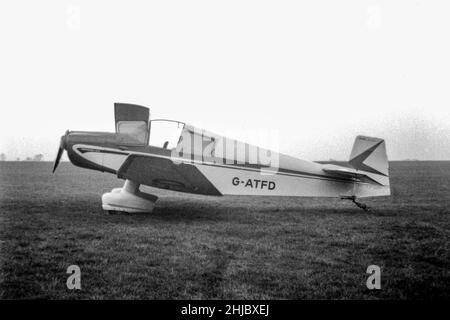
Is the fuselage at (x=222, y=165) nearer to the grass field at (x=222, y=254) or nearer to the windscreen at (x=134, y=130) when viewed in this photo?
the windscreen at (x=134, y=130)

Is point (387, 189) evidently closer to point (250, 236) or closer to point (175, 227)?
point (250, 236)

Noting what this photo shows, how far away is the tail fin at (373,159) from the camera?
7902mm

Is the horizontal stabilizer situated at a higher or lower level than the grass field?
higher

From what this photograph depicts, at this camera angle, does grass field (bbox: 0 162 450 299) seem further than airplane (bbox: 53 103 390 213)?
No

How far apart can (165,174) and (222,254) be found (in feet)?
9.89

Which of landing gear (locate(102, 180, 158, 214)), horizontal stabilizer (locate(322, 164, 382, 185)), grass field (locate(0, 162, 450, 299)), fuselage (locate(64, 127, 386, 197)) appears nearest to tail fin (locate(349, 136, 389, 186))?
horizontal stabilizer (locate(322, 164, 382, 185))

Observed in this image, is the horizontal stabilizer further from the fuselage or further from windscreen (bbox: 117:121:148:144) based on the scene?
windscreen (bbox: 117:121:148:144)

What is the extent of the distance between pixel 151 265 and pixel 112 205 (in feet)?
11.2

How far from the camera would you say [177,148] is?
722 centimetres

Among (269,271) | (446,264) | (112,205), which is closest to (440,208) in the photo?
(446,264)

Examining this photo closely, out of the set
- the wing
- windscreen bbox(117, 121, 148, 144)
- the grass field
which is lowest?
the grass field

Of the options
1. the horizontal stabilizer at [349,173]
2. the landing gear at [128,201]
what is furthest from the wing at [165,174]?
the horizontal stabilizer at [349,173]

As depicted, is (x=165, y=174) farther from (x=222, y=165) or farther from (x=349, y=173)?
(x=349, y=173)

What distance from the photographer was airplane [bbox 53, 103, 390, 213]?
280 inches
